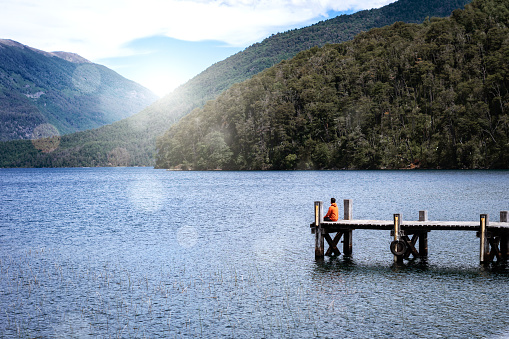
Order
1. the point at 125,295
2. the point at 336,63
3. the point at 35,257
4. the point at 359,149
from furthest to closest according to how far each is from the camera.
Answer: the point at 336,63 < the point at 359,149 < the point at 35,257 < the point at 125,295

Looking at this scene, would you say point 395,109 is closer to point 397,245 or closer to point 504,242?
point 504,242

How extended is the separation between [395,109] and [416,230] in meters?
146

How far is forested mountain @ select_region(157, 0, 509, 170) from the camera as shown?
14188 centimetres

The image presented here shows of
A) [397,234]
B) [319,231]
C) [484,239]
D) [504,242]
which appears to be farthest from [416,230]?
[319,231]

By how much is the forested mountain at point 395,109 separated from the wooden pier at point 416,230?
381 feet

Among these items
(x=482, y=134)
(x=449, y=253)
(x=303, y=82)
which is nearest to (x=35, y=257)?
(x=449, y=253)

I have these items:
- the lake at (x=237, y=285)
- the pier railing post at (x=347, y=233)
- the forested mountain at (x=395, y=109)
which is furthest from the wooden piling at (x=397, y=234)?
the forested mountain at (x=395, y=109)

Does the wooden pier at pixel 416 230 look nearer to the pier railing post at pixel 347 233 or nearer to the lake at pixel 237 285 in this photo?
the pier railing post at pixel 347 233

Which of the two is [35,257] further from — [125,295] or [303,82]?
[303,82]

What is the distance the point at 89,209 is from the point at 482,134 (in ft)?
378

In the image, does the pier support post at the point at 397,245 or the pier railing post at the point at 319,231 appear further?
the pier railing post at the point at 319,231

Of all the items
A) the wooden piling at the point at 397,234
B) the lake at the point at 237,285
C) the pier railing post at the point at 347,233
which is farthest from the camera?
the pier railing post at the point at 347,233

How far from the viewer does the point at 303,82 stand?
191 m

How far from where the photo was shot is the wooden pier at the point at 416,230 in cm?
2694
